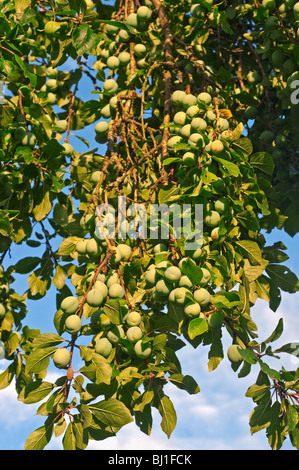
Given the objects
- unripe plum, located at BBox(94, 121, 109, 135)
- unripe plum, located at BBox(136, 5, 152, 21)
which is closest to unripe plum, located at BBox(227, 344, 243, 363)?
unripe plum, located at BBox(94, 121, 109, 135)

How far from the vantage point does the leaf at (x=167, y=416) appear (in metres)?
1.68

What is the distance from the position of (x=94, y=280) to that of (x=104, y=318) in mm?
112

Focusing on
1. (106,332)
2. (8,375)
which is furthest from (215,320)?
(8,375)

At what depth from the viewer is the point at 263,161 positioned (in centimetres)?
185

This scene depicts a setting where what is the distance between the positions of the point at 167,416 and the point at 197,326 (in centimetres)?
41

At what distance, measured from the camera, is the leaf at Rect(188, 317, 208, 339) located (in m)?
1.43

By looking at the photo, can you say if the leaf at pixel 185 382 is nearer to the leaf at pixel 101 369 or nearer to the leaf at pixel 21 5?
the leaf at pixel 101 369

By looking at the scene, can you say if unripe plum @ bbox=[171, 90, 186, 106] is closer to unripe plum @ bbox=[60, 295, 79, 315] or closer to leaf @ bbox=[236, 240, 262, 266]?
leaf @ bbox=[236, 240, 262, 266]

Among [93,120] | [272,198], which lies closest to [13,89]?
[93,120]

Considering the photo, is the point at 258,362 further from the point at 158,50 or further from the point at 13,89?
the point at 13,89

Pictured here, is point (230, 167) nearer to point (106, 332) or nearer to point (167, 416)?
point (106, 332)

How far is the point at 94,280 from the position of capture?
4.96ft

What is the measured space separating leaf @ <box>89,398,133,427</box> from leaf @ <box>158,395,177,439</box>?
210mm

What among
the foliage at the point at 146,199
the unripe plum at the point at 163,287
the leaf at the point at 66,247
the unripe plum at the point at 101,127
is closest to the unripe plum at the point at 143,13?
the foliage at the point at 146,199
